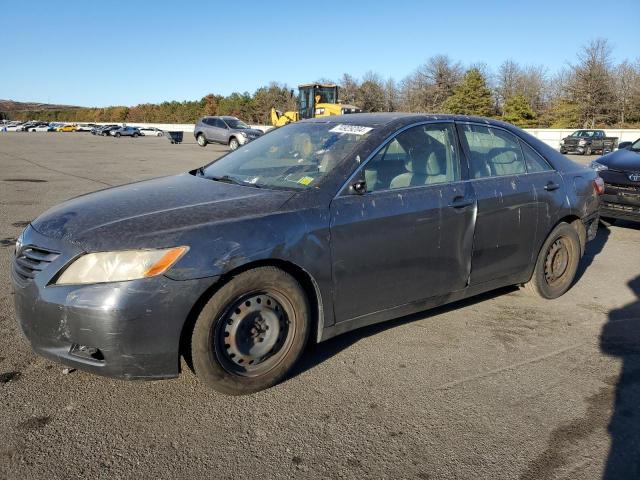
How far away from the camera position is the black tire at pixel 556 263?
15.0 feet

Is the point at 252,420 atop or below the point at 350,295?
below

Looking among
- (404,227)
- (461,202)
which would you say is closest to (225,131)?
(461,202)

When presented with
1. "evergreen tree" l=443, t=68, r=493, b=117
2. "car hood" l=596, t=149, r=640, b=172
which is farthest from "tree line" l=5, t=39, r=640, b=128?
"car hood" l=596, t=149, r=640, b=172

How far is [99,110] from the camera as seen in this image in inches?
5354

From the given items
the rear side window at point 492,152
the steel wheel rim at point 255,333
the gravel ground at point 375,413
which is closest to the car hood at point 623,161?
the rear side window at point 492,152

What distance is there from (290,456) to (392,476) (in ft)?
1.59

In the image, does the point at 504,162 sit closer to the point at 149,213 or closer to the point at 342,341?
the point at 342,341

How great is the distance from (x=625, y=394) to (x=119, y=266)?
9.78 feet

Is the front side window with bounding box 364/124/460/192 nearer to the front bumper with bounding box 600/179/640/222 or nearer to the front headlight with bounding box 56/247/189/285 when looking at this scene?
the front headlight with bounding box 56/247/189/285

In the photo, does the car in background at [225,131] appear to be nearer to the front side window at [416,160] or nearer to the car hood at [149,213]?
the front side window at [416,160]

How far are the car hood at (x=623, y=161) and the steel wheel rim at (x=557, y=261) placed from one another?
3.71 m

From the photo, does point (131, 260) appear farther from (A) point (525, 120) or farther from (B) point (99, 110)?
(B) point (99, 110)

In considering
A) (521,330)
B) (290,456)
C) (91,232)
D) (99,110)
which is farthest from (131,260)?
(99,110)

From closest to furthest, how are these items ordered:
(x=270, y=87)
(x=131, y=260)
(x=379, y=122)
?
(x=131, y=260)
(x=379, y=122)
(x=270, y=87)
